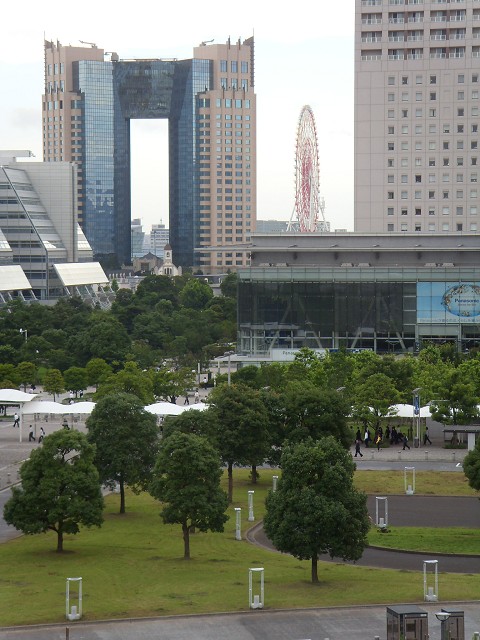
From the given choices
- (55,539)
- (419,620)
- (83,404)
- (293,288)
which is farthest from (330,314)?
(419,620)

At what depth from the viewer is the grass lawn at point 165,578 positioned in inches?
1404

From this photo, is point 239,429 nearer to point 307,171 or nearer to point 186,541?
point 186,541

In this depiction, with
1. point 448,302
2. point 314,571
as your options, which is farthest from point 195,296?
point 314,571

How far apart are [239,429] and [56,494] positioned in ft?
38.7

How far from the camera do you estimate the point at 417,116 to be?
113 m

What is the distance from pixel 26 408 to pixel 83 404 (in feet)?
10.0

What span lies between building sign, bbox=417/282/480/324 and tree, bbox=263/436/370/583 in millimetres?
56204

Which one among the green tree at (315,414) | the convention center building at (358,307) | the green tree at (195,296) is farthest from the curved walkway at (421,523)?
the green tree at (195,296)

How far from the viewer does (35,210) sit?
153 meters

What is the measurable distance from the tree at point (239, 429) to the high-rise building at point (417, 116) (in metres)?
61.4

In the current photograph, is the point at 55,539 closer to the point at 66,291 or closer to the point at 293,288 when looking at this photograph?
the point at 293,288

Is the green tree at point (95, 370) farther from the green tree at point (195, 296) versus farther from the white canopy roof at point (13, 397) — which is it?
the green tree at point (195, 296)

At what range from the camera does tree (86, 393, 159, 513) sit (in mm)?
48500

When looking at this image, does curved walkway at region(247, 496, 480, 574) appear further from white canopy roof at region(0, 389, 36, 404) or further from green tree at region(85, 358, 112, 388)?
green tree at region(85, 358, 112, 388)
